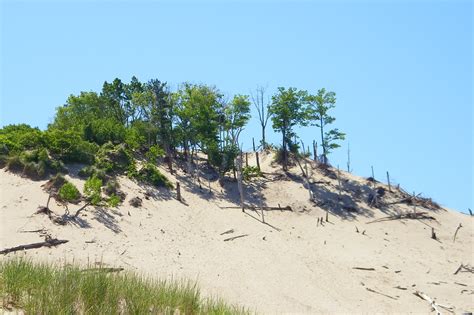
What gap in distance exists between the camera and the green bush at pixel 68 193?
2927 centimetres

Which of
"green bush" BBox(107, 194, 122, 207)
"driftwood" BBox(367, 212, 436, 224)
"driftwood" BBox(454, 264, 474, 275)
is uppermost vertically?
"green bush" BBox(107, 194, 122, 207)

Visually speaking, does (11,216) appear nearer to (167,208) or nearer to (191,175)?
(167,208)

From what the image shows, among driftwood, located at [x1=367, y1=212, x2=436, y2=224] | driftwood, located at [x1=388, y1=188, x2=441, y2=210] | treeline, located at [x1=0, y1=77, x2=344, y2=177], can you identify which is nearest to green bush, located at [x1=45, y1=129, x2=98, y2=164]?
treeline, located at [x1=0, y1=77, x2=344, y2=177]

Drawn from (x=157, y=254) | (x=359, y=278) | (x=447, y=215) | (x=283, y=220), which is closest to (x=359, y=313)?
(x=359, y=278)

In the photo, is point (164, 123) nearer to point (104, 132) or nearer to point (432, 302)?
point (104, 132)

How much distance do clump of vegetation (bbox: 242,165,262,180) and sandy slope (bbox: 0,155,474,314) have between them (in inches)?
42.9

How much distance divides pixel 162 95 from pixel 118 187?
38.8ft

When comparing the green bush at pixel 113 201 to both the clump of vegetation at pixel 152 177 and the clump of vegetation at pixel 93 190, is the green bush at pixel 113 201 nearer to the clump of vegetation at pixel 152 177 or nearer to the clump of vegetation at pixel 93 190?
the clump of vegetation at pixel 93 190

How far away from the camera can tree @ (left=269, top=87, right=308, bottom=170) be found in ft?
149

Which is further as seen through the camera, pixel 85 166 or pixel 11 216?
pixel 85 166

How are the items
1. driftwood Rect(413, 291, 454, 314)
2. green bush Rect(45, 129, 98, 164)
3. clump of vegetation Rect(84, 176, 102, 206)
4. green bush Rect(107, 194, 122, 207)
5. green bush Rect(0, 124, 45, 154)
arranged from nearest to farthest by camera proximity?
driftwood Rect(413, 291, 454, 314), clump of vegetation Rect(84, 176, 102, 206), green bush Rect(107, 194, 122, 207), green bush Rect(0, 124, 45, 154), green bush Rect(45, 129, 98, 164)

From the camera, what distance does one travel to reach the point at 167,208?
114 feet

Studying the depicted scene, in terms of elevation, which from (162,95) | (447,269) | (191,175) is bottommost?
(447,269)

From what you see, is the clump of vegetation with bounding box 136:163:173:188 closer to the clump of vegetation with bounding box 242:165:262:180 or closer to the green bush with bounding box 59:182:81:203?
the clump of vegetation with bounding box 242:165:262:180
